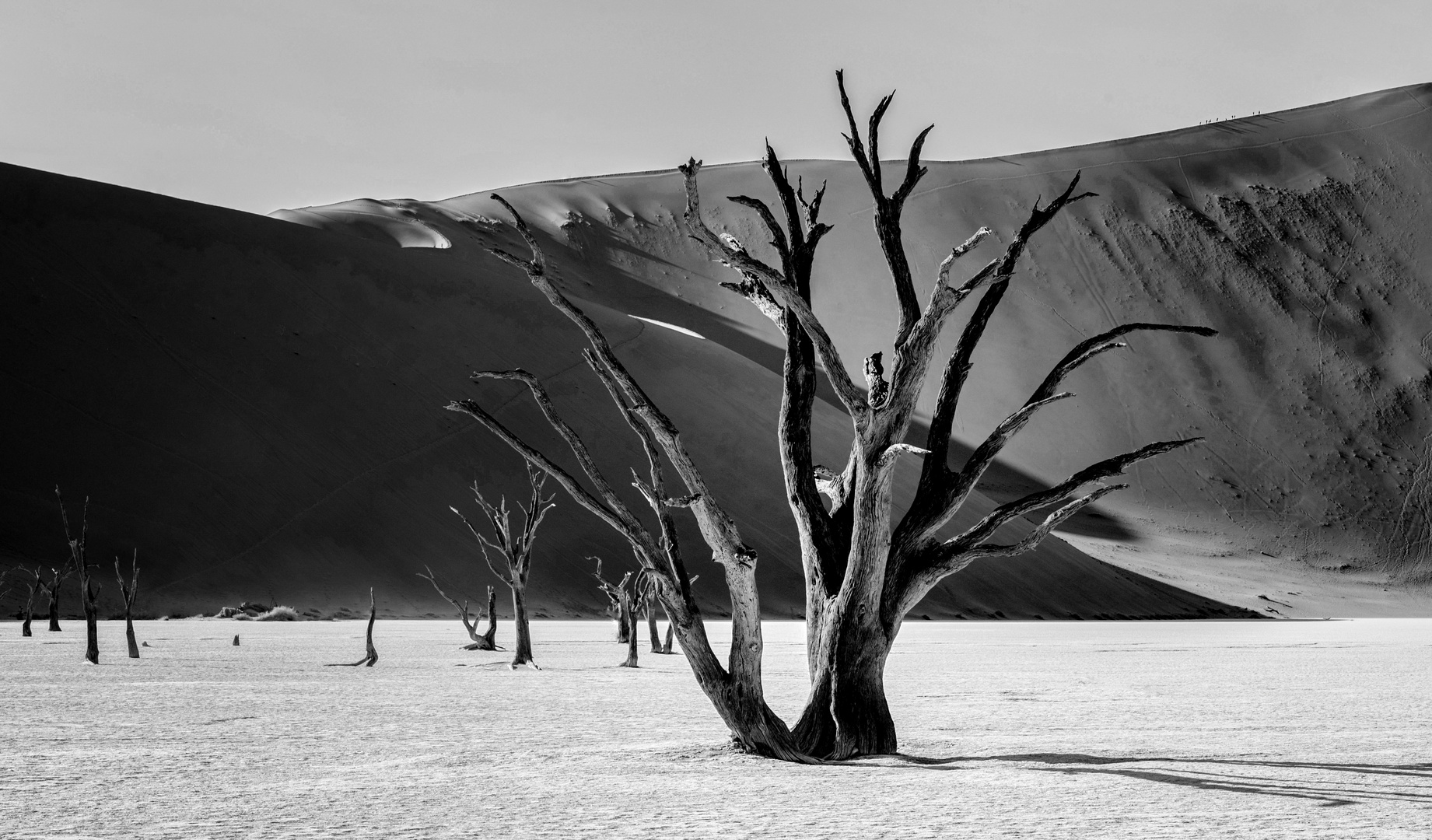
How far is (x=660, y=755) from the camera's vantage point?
10375 millimetres

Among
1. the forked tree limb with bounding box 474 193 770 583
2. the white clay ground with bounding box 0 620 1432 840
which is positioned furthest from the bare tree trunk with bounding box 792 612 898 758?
the forked tree limb with bounding box 474 193 770 583

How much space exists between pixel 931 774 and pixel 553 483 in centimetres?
5335

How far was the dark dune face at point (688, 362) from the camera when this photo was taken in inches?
2119

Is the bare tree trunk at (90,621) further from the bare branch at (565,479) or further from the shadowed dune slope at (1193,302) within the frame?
the shadowed dune slope at (1193,302)

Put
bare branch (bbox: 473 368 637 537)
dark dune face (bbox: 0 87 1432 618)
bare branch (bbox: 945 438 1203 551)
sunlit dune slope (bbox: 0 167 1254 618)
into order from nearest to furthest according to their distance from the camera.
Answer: bare branch (bbox: 473 368 637 537) → bare branch (bbox: 945 438 1203 551) → sunlit dune slope (bbox: 0 167 1254 618) → dark dune face (bbox: 0 87 1432 618)

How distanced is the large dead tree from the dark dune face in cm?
2720

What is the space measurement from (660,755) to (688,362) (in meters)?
59.2

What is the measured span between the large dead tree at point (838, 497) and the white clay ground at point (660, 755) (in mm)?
478

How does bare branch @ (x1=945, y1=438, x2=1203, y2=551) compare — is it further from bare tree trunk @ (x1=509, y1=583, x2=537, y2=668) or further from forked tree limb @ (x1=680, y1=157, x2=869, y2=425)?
bare tree trunk @ (x1=509, y1=583, x2=537, y2=668)

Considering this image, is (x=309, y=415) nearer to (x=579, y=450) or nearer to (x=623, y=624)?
(x=623, y=624)

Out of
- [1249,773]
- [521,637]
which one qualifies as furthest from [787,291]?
[521,637]

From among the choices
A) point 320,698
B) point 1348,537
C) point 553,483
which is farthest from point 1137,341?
point 320,698

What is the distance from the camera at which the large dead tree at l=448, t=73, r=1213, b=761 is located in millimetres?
9664

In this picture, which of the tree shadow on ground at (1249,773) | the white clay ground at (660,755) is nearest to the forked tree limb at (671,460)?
the white clay ground at (660,755)
